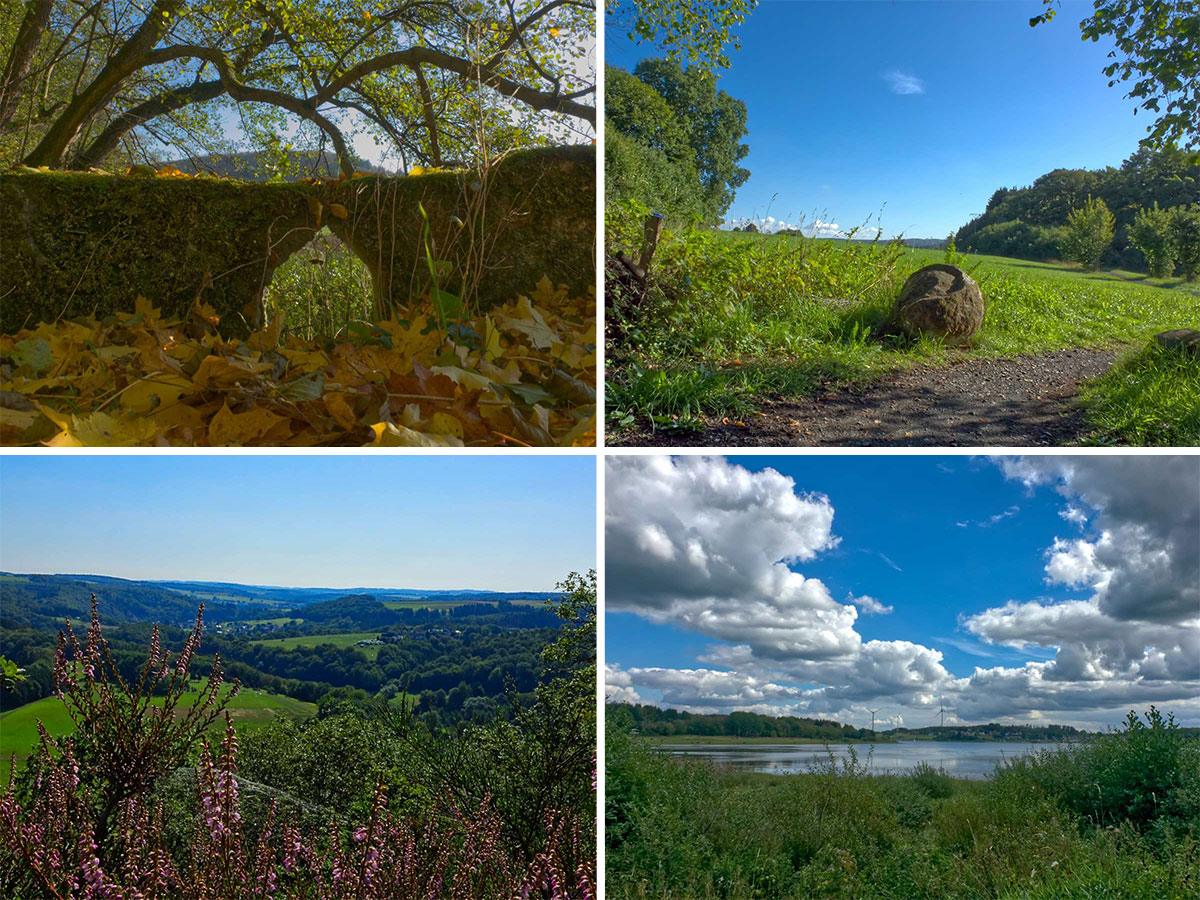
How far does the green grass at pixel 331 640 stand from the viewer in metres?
1.57

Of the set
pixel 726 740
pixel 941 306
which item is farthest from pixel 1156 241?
pixel 726 740

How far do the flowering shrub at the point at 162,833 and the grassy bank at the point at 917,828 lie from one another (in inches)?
18.8

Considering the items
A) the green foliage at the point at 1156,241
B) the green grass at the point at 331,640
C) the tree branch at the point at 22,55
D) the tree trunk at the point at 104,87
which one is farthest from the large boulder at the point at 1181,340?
the tree branch at the point at 22,55

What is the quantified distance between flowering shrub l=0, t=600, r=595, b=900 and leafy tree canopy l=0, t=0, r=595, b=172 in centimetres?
251

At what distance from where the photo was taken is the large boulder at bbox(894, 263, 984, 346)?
14.8 feet

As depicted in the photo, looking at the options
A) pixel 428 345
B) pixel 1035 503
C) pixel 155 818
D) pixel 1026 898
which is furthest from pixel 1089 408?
pixel 155 818

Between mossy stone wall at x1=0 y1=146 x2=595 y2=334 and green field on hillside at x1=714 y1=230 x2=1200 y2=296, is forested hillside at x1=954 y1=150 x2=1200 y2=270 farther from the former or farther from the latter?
mossy stone wall at x1=0 y1=146 x2=595 y2=334

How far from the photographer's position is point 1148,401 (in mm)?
3273

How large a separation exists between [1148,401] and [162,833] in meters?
3.90

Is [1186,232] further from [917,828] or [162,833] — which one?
[162,833]

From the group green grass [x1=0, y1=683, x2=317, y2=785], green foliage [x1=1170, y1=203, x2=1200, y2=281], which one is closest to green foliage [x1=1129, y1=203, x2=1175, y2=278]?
green foliage [x1=1170, y1=203, x2=1200, y2=281]

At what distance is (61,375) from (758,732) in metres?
2.04

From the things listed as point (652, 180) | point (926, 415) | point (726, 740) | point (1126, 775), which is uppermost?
point (652, 180)

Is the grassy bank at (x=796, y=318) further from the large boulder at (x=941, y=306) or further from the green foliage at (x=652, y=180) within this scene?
the green foliage at (x=652, y=180)
